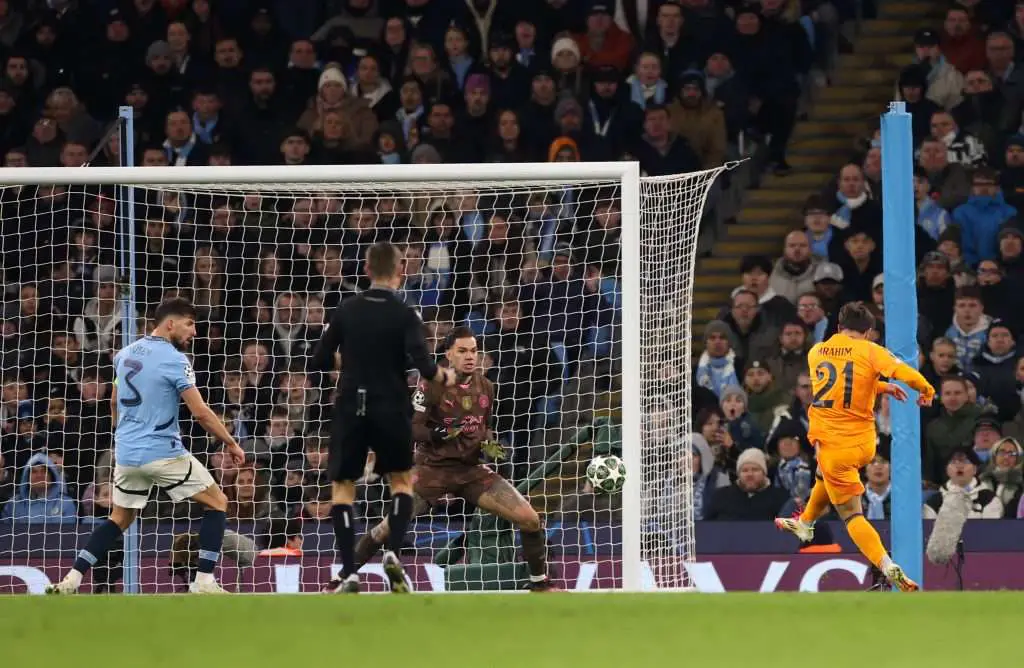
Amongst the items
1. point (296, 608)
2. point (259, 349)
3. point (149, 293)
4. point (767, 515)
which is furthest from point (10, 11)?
point (296, 608)

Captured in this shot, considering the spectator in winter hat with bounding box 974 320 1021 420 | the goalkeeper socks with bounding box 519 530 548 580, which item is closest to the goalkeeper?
the goalkeeper socks with bounding box 519 530 548 580

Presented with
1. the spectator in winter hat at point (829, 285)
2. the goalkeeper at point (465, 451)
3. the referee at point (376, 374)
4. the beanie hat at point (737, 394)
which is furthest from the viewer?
the spectator in winter hat at point (829, 285)

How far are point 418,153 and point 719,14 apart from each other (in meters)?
3.11

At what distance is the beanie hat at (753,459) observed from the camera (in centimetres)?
1218

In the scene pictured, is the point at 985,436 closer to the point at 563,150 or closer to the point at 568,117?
the point at 563,150

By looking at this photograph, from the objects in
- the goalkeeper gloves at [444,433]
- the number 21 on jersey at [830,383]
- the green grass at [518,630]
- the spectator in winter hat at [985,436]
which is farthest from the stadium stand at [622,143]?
the green grass at [518,630]

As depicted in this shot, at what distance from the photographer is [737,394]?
12.9 meters

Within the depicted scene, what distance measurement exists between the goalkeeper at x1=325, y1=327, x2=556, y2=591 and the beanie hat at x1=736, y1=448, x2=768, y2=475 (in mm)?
2364

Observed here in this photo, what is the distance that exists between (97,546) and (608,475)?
2.73m

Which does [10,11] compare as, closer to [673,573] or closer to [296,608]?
[673,573]

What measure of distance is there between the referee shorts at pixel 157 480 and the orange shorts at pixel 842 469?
3491 millimetres

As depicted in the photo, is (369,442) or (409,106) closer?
(369,442)

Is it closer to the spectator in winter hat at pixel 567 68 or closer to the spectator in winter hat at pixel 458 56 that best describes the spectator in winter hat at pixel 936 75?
the spectator in winter hat at pixel 567 68

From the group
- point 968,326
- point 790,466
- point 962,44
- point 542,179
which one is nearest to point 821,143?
point 962,44
